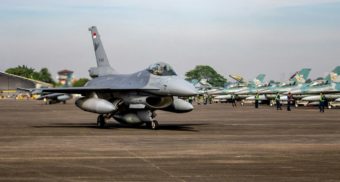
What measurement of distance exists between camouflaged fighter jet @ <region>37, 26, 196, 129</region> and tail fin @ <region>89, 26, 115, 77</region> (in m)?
2.16

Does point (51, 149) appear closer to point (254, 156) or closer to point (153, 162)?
point (153, 162)

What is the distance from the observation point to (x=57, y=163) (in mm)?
12773

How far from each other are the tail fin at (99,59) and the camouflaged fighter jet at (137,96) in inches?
85.0

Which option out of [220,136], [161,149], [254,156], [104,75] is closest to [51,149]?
[161,149]

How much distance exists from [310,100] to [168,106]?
34802 mm

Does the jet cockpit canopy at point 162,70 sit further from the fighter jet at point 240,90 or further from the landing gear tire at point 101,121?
the fighter jet at point 240,90

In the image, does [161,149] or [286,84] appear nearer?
[161,149]

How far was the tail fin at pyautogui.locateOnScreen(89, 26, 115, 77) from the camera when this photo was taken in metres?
29.5

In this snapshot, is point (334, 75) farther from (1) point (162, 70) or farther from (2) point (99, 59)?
(1) point (162, 70)

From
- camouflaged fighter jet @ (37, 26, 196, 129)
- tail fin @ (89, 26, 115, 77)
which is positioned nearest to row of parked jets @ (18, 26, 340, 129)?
camouflaged fighter jet @ (37, 26, 196, 129)

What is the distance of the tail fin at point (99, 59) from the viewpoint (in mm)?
29469

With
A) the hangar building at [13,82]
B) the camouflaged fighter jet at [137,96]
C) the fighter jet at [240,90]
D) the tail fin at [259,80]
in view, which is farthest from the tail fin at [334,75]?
the hangar building at [13,82]

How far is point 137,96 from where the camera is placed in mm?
25547

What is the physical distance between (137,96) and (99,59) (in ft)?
17.3
